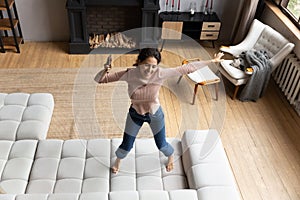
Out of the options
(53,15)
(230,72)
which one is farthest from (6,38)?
(230,72)

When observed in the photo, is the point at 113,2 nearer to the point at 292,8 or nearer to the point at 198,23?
the point at 198,23

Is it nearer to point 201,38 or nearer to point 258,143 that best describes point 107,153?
point 258,143

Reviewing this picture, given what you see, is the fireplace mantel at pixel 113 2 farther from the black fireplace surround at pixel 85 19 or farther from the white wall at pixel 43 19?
the white wall at pixel 43 19

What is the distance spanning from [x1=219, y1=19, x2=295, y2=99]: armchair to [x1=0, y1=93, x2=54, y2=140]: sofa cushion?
1.82 meters

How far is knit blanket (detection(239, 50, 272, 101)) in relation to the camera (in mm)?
3283

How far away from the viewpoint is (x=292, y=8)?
369 cm

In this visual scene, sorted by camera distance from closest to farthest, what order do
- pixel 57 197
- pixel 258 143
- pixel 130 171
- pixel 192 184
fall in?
pixel 57 197
pixel 192 184
pixel 130 171
pixel 258 143

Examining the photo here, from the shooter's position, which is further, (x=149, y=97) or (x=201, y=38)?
(x=201, y=38)

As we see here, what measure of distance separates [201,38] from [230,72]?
916 millimetres

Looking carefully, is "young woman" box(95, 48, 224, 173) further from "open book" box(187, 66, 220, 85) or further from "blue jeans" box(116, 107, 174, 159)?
"open book" box(187, 66, 220, 85)

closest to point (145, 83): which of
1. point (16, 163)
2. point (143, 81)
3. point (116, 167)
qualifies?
point (143, 81)

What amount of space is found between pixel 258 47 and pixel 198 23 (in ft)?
2.86

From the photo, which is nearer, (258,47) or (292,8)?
(258,47)

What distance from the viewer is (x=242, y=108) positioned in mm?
3379
